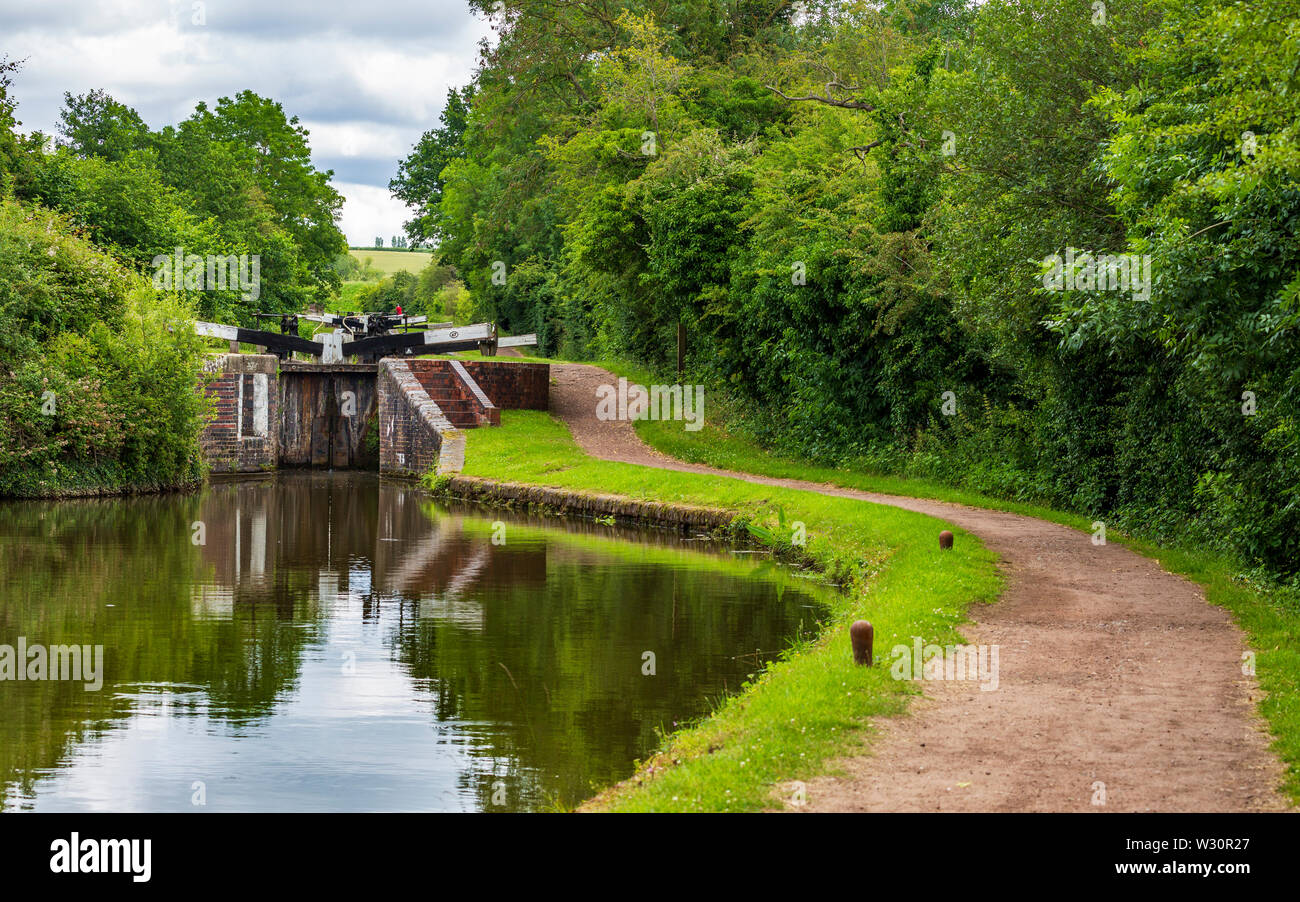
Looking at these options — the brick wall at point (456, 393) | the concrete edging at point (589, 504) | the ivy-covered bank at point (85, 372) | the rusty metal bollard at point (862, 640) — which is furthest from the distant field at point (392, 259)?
the rusty metal bollard at point (862, 640)

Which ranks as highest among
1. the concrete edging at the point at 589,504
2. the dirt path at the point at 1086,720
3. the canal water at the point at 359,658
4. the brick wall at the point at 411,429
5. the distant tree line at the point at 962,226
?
the distant tree line at the point at 962,226

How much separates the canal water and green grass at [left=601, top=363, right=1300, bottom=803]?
4.27 meters

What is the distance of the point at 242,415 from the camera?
34.9 meters

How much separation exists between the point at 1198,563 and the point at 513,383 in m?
24.0

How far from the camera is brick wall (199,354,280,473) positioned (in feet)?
110

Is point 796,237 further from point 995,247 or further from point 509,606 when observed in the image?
point 509,606

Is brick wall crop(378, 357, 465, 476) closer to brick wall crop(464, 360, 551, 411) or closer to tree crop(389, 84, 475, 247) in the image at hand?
brick wall crop(464, 360, 551, 411)

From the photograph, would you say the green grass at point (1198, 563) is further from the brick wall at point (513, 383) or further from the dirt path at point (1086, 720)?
the brick wall at point (513, 383)

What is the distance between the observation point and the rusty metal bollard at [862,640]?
9945 mm

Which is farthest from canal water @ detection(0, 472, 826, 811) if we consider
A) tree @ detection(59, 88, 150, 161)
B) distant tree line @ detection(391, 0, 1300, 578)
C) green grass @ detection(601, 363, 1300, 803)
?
tree @ detection(59, 88, 150, 161)

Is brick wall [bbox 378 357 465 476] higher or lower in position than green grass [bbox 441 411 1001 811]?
higher

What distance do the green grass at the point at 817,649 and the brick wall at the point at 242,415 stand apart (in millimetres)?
12193

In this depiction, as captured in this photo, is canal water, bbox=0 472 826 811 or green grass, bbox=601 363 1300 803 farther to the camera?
canal water, bbox=0 472 826 811
